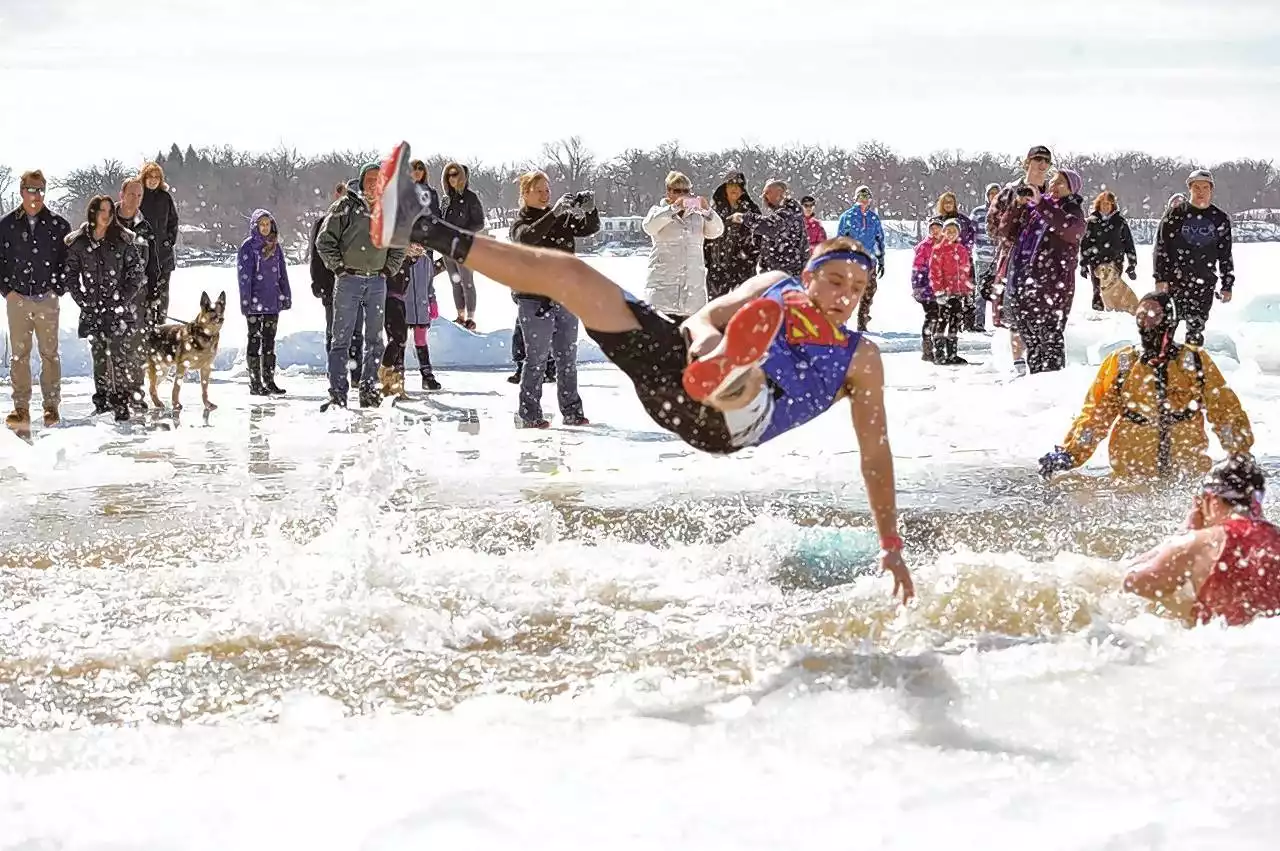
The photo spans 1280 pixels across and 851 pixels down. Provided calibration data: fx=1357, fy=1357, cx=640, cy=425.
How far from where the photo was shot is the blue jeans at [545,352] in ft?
30.1

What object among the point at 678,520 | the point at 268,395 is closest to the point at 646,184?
the point at 268,395

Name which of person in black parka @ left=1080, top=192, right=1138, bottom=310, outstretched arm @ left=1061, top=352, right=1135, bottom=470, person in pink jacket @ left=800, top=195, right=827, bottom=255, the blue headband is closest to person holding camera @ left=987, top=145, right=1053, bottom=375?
person in black parka @ left=1080, top=192, right=1138, bottom=310

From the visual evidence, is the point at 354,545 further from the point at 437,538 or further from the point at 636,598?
the point at 636,598

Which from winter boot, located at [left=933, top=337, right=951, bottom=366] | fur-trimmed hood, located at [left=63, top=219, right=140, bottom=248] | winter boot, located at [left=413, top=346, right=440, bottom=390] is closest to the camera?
fur-trimmed hood, located at [left=63, top=219, right=140, bottom=248]

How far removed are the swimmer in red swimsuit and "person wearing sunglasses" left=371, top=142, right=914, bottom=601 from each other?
1.01m

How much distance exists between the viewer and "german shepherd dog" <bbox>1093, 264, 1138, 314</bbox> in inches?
604

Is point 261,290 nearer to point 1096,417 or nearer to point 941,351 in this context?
point 941,351

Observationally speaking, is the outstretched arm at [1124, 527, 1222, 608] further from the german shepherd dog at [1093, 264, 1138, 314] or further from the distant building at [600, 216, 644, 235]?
the distant building at [600, 216, 644, 235]

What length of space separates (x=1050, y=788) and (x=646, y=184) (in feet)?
265

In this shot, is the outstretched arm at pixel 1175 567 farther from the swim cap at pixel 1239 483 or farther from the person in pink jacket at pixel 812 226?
the person in pink jacket at pixel 812 226

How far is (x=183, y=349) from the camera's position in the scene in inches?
427

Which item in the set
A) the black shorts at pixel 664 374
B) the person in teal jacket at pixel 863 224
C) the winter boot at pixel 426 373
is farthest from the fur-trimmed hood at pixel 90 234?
the person in teal jacket at pixel 863 224

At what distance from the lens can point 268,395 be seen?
12.0m

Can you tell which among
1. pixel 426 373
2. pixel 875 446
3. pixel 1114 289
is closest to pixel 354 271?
pixel 426 373
